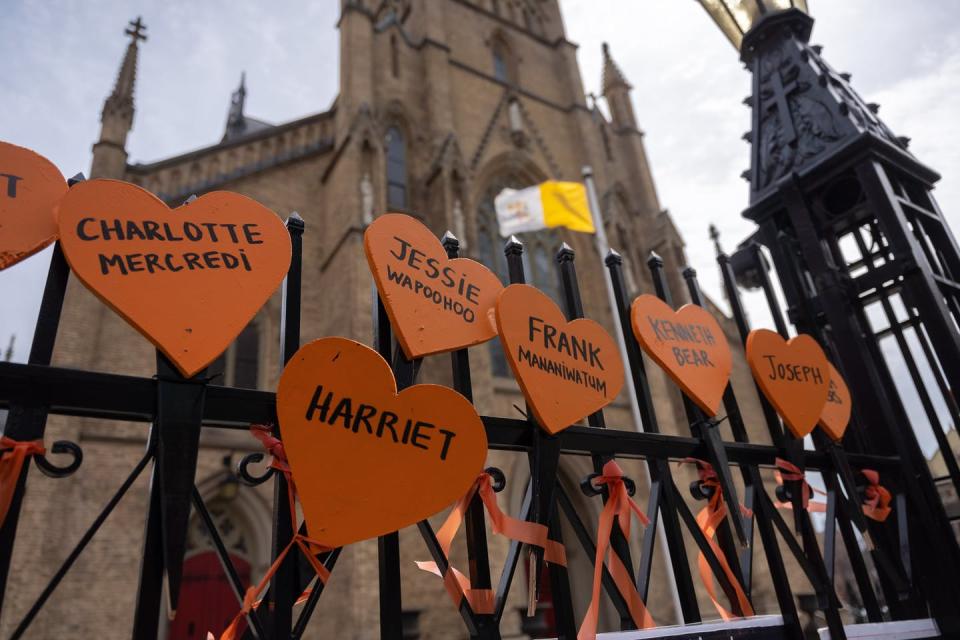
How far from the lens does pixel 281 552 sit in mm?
1623

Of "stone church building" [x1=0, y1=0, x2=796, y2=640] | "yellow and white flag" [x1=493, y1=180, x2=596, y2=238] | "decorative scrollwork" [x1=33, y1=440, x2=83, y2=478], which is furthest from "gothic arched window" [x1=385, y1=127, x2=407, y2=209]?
"decorative scrollwork" [x1=33, y1=440, x2=83, y2=478]

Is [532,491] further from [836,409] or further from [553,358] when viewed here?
[836,409]

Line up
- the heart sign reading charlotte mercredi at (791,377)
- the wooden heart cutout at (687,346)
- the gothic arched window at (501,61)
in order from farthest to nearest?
the gothic arched window at (501,61), the heart sign reading charlotte mercredi at (791,377), the wooden heart cutout at (687,346)

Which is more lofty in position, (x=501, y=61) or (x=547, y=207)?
(x=501, y=61)

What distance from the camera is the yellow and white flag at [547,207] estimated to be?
11516 mm

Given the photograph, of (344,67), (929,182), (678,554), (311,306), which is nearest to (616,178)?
(344,67)

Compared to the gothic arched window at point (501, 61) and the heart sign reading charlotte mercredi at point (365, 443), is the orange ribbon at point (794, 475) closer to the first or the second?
the heart sign reading charlotte mercredi at point (365, 443)

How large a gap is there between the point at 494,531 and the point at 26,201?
1.52 meters

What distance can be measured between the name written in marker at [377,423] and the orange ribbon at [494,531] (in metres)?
0.24

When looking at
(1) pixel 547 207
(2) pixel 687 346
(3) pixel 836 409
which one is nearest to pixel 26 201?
(2) pixel 687 346

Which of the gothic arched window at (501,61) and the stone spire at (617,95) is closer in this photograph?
the gothic arched window at (501,61)

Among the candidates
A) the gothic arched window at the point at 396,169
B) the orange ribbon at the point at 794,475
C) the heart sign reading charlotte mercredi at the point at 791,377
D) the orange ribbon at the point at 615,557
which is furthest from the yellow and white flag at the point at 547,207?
the orange ribbon at the point at 615,557

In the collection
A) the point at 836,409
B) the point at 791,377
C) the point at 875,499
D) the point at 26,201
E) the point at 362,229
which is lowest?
the point at 875,499

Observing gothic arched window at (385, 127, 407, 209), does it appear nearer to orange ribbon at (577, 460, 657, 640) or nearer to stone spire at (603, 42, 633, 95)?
stone spire at (603, 42, 633, 95)
